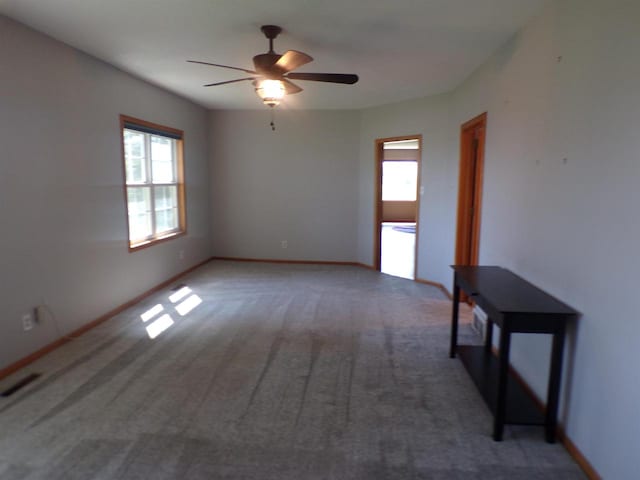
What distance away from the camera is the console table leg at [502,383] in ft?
6.98

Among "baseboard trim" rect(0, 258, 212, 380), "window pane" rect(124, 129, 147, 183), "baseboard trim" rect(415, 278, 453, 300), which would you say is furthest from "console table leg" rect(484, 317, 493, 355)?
"window pane" rect(124, 129, 147, 183)

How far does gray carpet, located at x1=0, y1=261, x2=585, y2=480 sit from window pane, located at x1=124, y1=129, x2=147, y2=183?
1.59 m

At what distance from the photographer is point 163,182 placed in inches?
215

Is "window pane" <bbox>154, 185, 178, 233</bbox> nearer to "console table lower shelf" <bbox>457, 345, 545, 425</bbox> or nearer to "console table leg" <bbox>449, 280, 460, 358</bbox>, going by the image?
"console table leg" <bbox>449, 280, 460, 358</bbox>

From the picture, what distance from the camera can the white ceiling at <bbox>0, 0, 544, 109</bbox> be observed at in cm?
264

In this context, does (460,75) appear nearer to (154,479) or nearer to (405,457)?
(405,457)

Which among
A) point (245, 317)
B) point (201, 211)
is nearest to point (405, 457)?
point (245, 317)

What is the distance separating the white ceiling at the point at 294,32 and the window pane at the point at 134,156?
2.21 feet

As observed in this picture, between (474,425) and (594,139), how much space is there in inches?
64.2

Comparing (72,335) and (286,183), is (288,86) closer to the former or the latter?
(72,335)

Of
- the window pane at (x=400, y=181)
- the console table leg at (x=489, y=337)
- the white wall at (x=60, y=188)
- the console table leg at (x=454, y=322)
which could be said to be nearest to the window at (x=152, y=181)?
the white wall at (x=60, y=188)

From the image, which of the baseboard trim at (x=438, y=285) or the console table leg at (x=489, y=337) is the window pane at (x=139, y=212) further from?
the console table leg at (x=489, y=337)

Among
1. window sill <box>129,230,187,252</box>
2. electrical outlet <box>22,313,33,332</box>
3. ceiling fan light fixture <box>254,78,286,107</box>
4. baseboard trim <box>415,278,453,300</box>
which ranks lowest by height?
baseboard trim <box>415,278,453,300</box>

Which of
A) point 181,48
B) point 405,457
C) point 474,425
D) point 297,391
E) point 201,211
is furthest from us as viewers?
point 201,211
